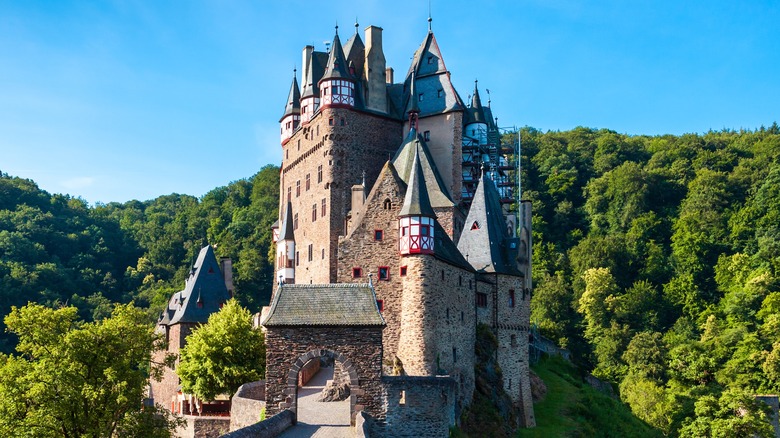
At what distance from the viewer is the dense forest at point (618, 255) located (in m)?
72.9

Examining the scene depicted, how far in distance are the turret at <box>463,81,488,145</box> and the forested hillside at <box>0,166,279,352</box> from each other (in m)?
37.2

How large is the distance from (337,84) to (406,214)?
56.6 ft

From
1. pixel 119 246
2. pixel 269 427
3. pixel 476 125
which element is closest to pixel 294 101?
pixel 476 125

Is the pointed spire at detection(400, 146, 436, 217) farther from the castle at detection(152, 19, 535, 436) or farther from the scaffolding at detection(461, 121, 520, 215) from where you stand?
the scaffolding at detection(461, 121, 520, 215)

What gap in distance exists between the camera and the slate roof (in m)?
36.4

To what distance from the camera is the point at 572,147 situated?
122m

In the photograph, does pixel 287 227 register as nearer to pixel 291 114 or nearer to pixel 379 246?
pixel 291 114

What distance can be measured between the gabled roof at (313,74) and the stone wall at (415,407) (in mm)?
31479

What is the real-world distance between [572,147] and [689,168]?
17.0 meters

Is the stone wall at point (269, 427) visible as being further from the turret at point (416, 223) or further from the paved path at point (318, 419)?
the turret at point (416, 223)

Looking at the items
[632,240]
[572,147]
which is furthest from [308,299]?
[572,147]

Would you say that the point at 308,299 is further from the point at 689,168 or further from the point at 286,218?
the point at 689,168

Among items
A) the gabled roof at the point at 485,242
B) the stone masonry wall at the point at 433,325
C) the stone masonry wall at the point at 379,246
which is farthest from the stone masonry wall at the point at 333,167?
the stone masonry wall at the point at 433,325

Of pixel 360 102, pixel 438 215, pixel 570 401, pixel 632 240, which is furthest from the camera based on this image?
pixel 632 240
